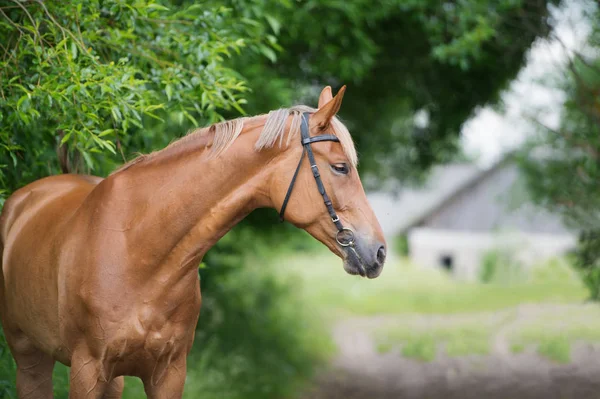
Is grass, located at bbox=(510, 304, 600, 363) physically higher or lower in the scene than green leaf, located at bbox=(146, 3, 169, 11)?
lower

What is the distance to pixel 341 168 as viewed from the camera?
3289 millimetres

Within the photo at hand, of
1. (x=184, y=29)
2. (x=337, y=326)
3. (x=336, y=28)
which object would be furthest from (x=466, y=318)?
(x=184, y=29)

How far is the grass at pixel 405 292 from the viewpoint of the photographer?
1762 centimetres

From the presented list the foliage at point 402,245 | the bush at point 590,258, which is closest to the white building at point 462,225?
the foliage at point 402,245

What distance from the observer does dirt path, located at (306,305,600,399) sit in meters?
9.56

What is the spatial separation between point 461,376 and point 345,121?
707cm

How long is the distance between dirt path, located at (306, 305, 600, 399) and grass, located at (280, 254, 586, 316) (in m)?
4.00

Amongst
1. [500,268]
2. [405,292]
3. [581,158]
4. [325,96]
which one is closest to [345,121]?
[325,96]

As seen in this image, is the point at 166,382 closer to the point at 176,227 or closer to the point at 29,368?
the point at 176,227

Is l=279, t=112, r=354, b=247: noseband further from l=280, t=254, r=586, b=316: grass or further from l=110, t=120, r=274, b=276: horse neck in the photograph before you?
l=280, t=254, r=586, b=316: grass

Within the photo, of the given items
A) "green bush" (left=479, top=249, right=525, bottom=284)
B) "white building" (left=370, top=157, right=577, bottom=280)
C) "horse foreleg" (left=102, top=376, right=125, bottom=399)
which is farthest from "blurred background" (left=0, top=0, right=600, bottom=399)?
"white building" (left=370, top=157, right=577, bottom=280)

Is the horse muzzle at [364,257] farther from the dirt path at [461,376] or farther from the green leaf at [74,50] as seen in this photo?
the dirt path at [461,376]

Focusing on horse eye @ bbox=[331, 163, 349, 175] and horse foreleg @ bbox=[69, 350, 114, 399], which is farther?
horse foreleg @ bbox=[69, 350, 114, 399]

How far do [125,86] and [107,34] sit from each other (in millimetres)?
1069
